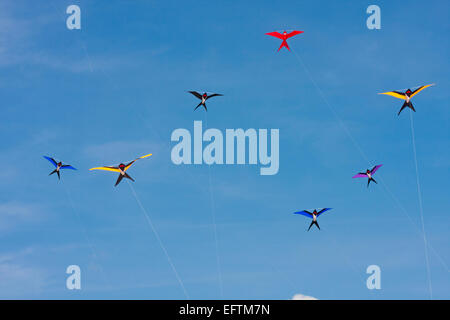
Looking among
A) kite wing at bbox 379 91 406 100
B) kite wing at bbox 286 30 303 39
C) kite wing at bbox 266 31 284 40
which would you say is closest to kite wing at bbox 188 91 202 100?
kite wing at bbox 266 31 284 40

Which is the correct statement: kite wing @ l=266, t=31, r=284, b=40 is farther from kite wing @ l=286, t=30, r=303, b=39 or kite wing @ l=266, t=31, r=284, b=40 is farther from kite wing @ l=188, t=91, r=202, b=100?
kite wing @ l=188, t=91, r=202, b=100

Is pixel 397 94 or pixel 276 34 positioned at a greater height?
pixel 276 34

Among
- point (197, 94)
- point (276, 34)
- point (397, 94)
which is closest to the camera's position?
point (397, 94)

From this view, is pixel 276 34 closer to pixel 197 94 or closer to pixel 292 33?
pixel 292 33

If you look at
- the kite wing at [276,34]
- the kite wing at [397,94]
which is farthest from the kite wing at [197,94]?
the kite wing at [397,94]

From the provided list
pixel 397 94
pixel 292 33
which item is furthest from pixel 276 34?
pixel 397 94

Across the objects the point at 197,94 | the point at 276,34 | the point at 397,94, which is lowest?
the point at 397,94

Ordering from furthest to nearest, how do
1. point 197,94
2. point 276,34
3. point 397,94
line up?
1. point 276,34
2. point 197,94
3. point 397,94

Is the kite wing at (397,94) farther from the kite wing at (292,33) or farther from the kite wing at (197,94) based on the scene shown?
the kite wing at (197,94)

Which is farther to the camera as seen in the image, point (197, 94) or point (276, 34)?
point (276, 34)
